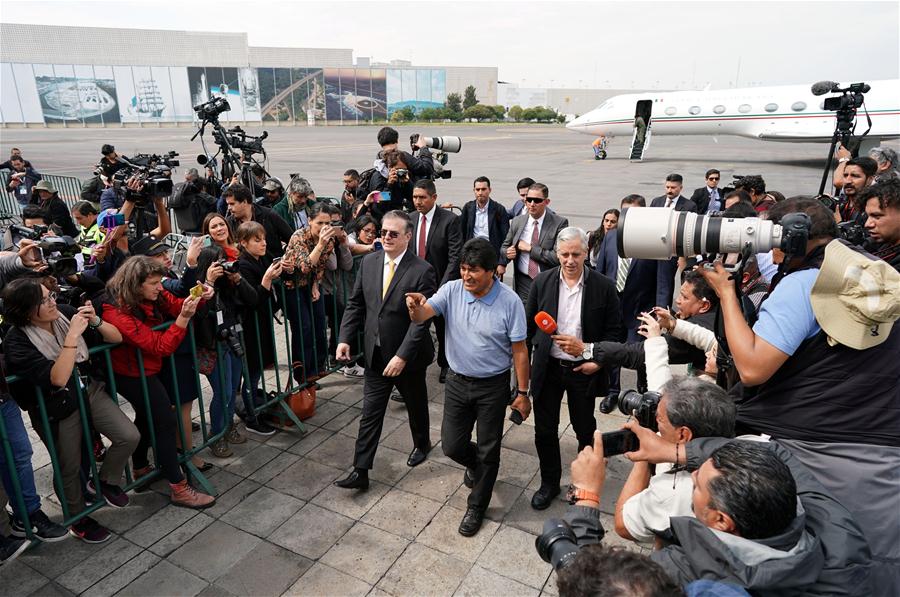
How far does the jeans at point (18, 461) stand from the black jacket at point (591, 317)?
3212mm

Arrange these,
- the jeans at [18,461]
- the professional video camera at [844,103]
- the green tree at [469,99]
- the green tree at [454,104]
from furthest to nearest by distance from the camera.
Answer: the green tree at [469,99]
the green tree at [454,104]
the professional video camera at [844,103]
the jeans at [18,461]

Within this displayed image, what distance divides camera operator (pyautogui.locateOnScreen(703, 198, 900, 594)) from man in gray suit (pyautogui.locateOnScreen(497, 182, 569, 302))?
313 centimetres

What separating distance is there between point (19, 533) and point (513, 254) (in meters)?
4.51

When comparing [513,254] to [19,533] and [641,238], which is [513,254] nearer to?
[641,238]

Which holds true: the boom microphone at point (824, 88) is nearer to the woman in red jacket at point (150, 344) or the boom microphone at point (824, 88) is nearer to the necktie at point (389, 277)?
the necktie at point (389, 277)

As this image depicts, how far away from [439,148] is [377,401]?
4.15 meters

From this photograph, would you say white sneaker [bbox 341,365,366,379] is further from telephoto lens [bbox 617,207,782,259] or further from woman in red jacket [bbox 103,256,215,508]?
telephoto lens [bbox 617,207,782,259]

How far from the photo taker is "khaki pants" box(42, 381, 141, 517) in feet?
11.3

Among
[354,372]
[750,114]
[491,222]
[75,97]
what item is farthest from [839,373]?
[75,97]

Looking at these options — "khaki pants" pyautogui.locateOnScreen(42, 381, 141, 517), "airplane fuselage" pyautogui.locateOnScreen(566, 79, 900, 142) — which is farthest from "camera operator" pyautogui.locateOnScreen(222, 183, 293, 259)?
"airplane fuselage" pyautogui.locateOnScreen(566, 79, 900, 142)

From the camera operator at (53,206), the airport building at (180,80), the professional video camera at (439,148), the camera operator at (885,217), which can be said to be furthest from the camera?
the airport building at (180,80)

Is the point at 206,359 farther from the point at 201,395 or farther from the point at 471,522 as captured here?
the point at 471,522

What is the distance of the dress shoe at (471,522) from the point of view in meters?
3.61

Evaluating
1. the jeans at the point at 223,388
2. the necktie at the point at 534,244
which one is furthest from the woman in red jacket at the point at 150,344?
the necktie at the point at 534,244
